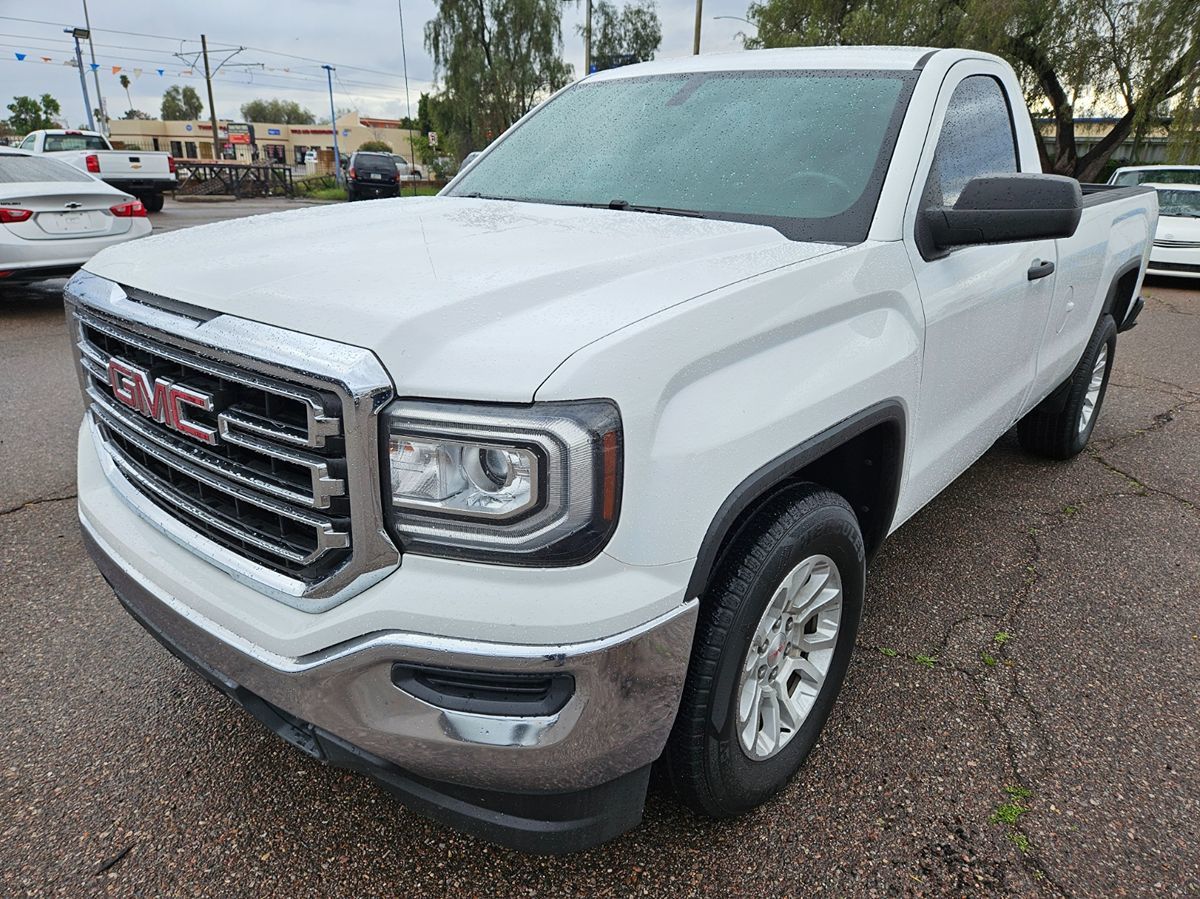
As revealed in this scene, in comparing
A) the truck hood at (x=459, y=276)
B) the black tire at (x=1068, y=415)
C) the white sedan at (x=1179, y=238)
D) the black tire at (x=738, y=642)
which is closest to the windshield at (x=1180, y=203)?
the white sedan at (x=1179, y=238)

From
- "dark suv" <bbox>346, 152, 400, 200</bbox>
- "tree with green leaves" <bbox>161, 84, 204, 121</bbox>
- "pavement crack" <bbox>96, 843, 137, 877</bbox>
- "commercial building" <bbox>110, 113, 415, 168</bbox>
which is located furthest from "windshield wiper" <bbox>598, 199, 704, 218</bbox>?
"tree with green leaves" <bbox>161, 84, 204, 121</bbox>

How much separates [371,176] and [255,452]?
29.2 metres

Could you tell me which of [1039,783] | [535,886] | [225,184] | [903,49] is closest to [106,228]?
[903,49]

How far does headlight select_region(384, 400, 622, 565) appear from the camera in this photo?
4.63 feet

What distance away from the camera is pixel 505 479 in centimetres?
147

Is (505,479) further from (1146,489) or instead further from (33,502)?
(1146,489)

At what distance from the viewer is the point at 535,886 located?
1950mm

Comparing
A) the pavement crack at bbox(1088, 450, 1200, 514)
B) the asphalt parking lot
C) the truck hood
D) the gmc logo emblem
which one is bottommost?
the pavement crack at bbox(1088, 450, 1200, 514)

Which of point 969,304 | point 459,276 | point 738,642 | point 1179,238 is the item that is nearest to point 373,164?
point 1179,238

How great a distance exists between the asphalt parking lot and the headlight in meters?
0.97

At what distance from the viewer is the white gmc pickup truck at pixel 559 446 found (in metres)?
1.46

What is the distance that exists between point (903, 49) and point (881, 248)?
3.97ft

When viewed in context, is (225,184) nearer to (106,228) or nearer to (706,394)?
(106,228)

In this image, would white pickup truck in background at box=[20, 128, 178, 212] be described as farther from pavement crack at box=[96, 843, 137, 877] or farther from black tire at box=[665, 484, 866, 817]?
black tire at box=[665, 484, 866, 817]
